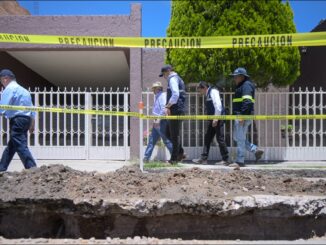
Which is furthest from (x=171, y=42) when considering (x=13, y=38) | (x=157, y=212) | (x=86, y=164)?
(x=157, y=212)

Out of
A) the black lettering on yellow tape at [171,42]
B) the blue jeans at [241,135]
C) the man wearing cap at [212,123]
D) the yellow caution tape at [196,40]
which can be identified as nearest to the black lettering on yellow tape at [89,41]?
the yellow caution tape at [196,40]

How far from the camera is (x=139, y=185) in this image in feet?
14.0

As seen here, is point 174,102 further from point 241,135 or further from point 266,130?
point 266,130

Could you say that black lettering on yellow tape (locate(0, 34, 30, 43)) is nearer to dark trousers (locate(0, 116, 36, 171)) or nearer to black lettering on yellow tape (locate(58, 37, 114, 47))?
black lettering on yellow tape (locate(58, 37, 114, 47))

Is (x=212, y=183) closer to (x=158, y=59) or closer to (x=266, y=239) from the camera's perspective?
(x=266, y=239)

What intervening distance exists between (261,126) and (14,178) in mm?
6934

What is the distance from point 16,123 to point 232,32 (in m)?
4.67

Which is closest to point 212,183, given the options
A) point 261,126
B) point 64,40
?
point 64,40

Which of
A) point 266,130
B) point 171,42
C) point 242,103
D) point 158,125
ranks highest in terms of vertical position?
point 171,42

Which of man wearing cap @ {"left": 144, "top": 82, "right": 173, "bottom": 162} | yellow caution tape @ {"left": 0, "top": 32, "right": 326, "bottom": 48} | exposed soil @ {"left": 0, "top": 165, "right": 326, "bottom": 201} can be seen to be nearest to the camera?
exposed soil @ {"left": 0, "top": 165, "right": 326, "bottom": 201}

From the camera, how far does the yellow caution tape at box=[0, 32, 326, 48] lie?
6.65 meters

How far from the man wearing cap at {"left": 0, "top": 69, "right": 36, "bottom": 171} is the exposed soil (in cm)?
118

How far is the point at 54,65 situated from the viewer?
46.3 ft

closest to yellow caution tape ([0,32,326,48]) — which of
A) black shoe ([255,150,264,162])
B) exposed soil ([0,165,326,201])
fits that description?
black shoe ([255,150,264,162])
